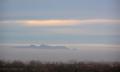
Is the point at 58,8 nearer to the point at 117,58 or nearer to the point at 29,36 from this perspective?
the point at 29,36

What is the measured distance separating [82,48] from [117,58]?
1.22ft

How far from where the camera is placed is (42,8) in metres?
2.93

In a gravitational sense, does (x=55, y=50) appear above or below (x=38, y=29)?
below

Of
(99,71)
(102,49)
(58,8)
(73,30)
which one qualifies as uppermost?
(58,8)

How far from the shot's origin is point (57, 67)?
2.88 meters

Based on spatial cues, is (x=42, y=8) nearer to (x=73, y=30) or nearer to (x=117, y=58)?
(x=73, y=30)

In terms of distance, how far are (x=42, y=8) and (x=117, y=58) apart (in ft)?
3.07

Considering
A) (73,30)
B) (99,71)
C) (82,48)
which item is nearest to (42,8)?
(73,30)

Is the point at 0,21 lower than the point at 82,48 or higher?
higher

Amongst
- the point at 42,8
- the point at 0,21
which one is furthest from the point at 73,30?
the point at 0,21

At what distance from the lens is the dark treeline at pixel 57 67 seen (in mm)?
2848

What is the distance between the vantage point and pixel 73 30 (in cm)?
291

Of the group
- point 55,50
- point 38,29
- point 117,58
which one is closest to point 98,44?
point 117,58

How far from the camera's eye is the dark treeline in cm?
285
